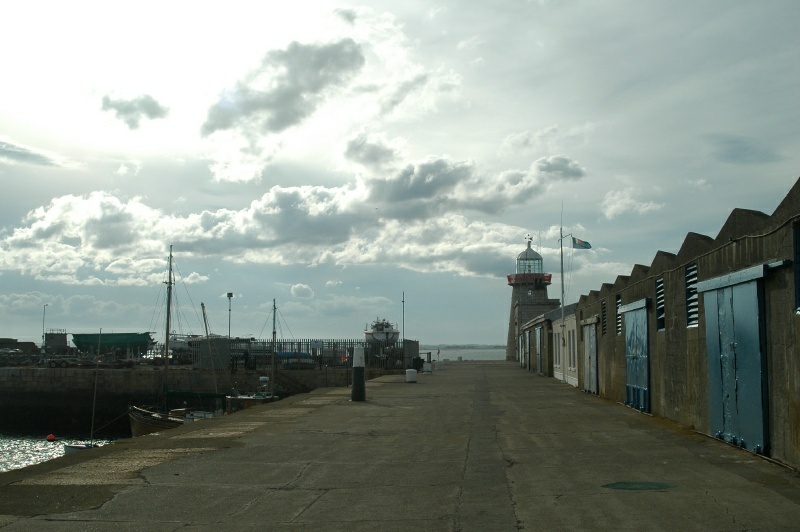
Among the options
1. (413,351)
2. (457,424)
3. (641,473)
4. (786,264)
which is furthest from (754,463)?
(413,351)

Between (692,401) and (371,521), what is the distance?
8.92 meters

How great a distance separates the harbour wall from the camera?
53.7 meters

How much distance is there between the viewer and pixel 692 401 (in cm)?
1437

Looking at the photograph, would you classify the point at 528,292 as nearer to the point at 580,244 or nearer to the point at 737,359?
the point at 580,244

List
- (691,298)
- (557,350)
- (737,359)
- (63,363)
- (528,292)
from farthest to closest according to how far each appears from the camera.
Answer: (528,292) → (63,363) → (557,350) → (691,298) → (737,359)

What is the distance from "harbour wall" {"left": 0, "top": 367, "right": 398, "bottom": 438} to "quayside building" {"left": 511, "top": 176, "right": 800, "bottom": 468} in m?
35.2

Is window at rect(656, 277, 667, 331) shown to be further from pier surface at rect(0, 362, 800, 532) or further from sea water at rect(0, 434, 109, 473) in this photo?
sea water at rect(0, 434, 109, 473)

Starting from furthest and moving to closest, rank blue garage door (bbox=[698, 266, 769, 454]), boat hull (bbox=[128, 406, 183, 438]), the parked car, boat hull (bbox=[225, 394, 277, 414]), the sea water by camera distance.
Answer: the parked car
the sea water
boat hull (bbox=[225, 394, 277, 414])
boat hull (bbox=[128, 406, 183, 438])
blue garage door (bbox=[698, 266, 769, 454])

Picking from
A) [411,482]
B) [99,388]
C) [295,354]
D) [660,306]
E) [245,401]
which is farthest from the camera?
[295,354]

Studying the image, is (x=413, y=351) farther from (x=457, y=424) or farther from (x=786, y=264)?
(x=786, y=264)

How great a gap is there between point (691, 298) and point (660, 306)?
95.2 inches

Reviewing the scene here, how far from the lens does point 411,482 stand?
31.5 ft

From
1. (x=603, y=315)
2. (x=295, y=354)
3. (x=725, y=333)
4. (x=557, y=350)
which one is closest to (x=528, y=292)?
(x=295, y=354)

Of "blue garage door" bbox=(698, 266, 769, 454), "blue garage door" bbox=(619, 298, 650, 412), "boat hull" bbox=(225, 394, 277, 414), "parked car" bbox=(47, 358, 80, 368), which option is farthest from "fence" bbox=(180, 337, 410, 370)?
"blue garage door" bbox=(698, 266, 769, 454)
